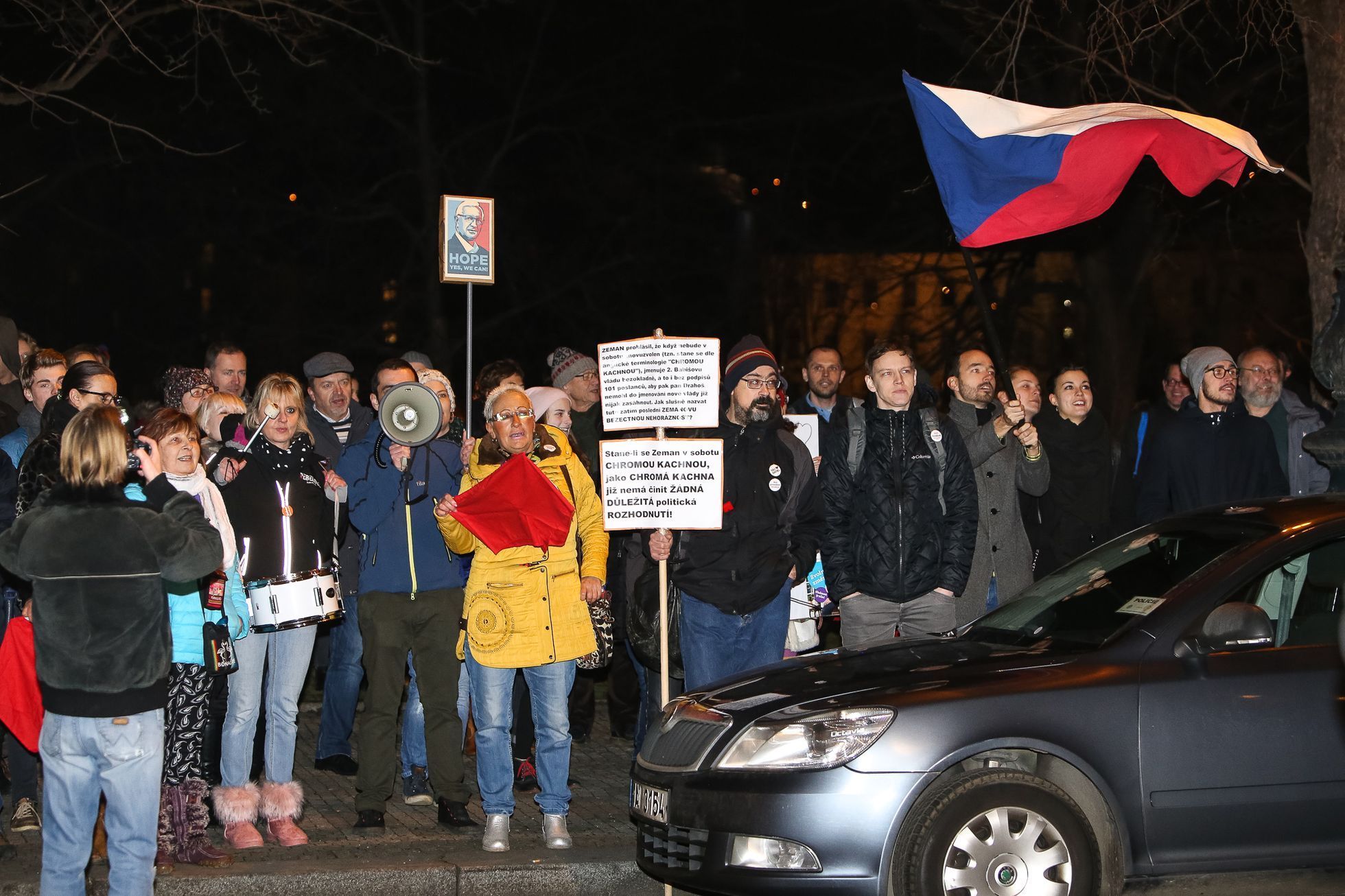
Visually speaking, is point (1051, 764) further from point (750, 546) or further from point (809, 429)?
point (809, 429)

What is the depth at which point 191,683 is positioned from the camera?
21.6 ft

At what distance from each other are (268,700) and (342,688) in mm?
1493

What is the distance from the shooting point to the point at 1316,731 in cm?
546

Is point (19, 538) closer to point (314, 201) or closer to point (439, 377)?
point (439, 377)

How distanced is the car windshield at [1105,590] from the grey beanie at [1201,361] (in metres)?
2.94

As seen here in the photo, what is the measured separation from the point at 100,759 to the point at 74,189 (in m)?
23.7

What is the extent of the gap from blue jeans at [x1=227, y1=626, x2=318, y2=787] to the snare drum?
12 cm

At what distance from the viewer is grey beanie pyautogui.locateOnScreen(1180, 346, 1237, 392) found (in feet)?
29.3

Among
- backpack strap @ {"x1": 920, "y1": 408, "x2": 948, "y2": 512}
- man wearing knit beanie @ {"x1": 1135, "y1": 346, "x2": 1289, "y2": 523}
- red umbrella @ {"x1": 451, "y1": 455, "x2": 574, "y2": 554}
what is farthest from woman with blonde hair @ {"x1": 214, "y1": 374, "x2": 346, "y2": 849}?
man wearing knit beanie @ {"x1": 1135, "y1": 346, "x2": 1289, "y2": 523}

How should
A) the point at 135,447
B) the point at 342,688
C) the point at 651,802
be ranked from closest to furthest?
the point at 651,802 < the point at 135,447 < the point at 342,688

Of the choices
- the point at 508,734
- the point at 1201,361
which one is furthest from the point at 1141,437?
the point at 508,734

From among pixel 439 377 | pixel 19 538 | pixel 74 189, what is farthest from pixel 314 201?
pixel 19 538

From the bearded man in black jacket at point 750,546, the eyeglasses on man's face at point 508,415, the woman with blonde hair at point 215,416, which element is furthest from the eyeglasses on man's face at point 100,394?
the bearded man in black jacket at point 750,546

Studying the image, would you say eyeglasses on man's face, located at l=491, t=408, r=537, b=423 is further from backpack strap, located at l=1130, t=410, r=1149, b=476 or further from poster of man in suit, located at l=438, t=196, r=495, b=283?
Answer: backpack strap, located at l=1130, t=410, r=1149, b=476
